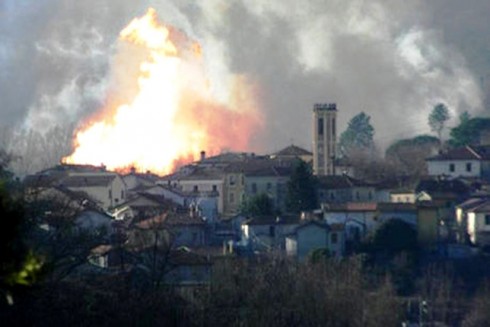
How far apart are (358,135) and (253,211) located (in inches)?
1289

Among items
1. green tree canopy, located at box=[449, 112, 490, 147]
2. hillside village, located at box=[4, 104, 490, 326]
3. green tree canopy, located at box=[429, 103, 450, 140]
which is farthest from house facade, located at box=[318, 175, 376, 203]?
green tree canopy, located at box=[429, 103, 450, 140]

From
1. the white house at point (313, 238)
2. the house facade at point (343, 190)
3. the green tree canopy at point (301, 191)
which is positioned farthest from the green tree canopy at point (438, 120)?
the white house at point (313, 238)

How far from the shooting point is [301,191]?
4753cm

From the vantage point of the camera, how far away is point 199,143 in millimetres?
74125

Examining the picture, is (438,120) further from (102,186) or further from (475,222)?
(475,222)

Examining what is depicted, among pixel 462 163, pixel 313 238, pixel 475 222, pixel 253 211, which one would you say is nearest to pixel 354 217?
pixel 313 238

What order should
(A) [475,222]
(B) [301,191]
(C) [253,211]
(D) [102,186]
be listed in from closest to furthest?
1. (A) [475,222]
2. (C) [253,211]
3. (B) [301,191]
4. (D) [102,186]

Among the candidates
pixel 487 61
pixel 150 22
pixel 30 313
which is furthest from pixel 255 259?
pixel 487 61

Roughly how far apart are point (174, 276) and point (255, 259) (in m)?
4.85

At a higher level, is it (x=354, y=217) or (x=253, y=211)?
(x=253, y=211)

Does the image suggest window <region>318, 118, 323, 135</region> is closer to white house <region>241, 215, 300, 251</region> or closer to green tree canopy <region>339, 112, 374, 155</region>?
green tree canopy <region>339, 112, 374, 155</region>

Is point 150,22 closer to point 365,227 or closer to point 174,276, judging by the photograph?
point 365,227

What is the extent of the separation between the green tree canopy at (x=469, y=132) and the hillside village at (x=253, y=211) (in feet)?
3.30

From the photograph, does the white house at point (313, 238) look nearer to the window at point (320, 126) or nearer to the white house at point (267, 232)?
the white house at point (267, 232)
